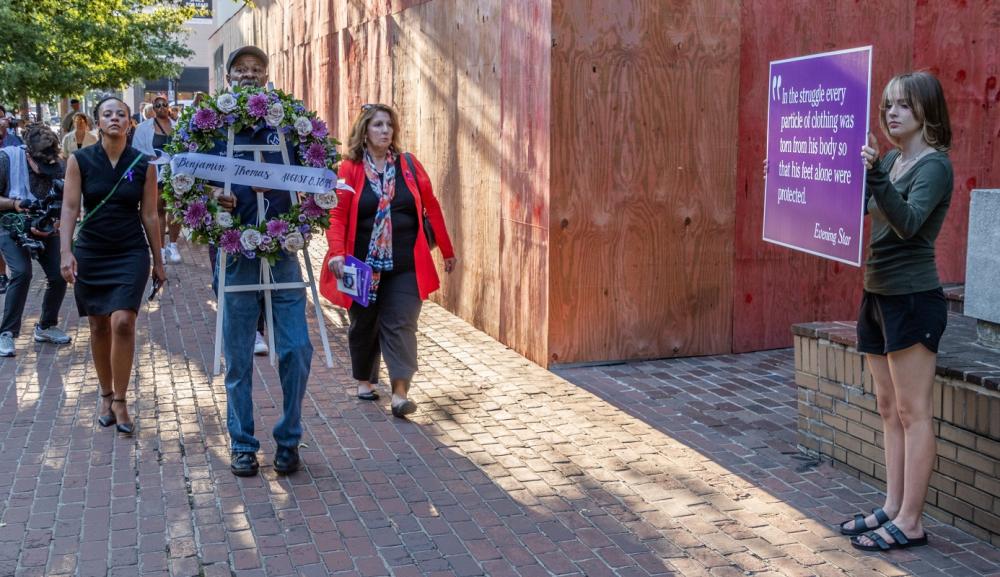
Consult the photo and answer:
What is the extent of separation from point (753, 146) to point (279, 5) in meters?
14.4

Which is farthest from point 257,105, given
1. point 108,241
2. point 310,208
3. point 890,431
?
point 890,431

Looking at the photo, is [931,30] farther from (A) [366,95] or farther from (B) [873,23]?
(A) [366,95]

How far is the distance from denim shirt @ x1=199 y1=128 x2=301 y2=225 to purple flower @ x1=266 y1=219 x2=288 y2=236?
0.12 meters

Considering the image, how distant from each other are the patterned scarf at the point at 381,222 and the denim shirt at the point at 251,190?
116 centimetres

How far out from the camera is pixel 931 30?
8.74 m

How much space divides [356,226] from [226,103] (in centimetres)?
156

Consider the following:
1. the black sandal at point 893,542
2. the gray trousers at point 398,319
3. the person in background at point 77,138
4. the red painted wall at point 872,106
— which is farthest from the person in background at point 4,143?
the black sandal at point 893,542

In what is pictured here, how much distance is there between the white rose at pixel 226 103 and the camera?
5520 millimetres

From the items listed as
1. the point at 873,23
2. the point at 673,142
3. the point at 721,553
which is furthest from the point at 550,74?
the point at 721,553

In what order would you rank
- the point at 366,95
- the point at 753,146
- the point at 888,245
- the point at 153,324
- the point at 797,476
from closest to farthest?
the point at 888,245 → the point at 797,476 → the point at 753,146 → the point at 153,324 → the point at 366,95

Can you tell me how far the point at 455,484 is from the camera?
5.69 meters

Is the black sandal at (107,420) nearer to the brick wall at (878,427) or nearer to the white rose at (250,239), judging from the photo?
the white rose at (250,239)

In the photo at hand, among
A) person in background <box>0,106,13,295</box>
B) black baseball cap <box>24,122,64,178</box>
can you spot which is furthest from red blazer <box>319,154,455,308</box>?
person in background <box>0,106,13,295</box>

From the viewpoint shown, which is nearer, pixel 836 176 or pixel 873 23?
pixel 836 176
